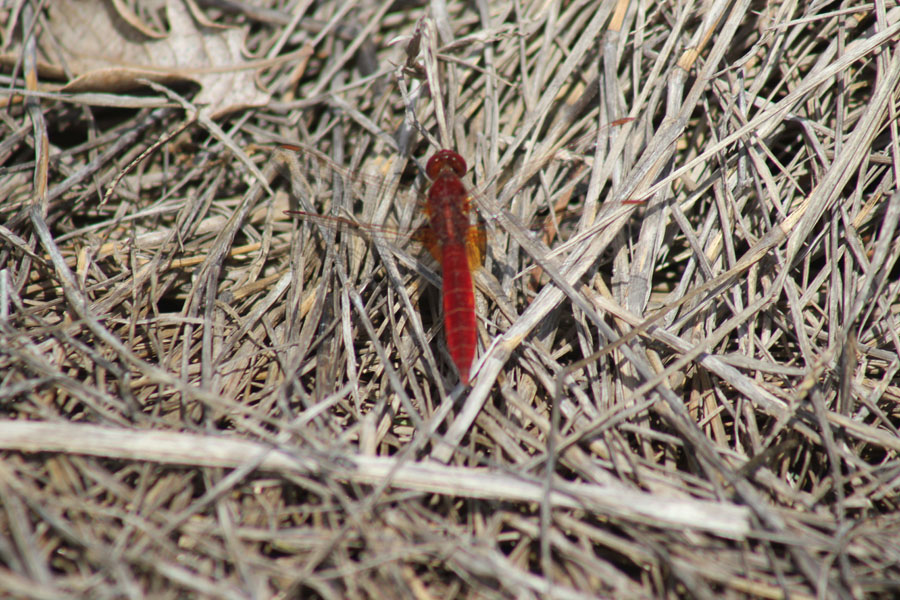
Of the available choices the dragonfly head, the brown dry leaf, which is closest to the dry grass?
the brown dry leaf

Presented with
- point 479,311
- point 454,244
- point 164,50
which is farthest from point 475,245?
point 164,50

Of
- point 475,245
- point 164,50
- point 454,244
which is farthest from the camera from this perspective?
point 164,50

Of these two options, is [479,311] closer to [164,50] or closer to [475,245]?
[475,245]

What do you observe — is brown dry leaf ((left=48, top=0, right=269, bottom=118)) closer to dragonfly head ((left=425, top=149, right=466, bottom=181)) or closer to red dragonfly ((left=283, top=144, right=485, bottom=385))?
red dragonfly ((left=283, top=144, right=485, bottom=385))

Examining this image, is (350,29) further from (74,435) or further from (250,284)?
(74,435)

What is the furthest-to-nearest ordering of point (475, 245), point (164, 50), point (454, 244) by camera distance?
1. point (164, 50)
2. point (475, 245)
3. point (454, 244)

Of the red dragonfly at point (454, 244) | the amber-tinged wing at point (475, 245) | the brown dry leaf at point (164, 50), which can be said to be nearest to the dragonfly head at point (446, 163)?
the red dragonfly at point (454, 244)
